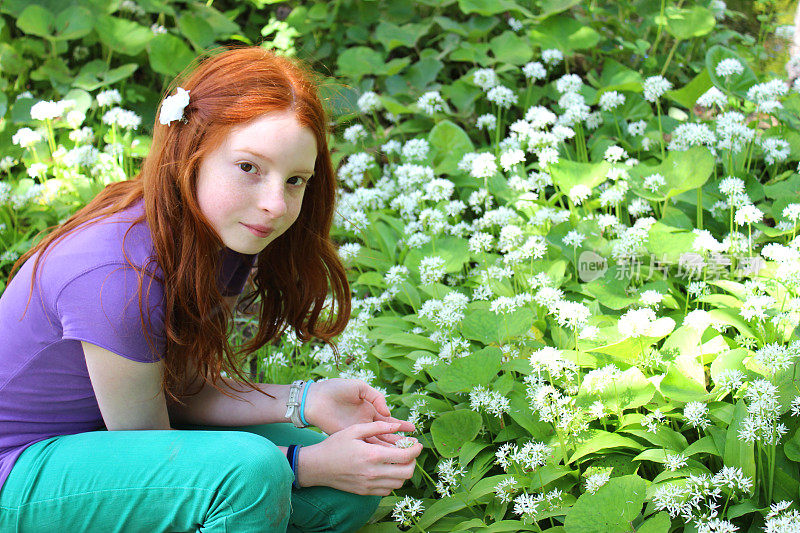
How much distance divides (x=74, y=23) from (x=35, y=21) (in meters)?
0.17

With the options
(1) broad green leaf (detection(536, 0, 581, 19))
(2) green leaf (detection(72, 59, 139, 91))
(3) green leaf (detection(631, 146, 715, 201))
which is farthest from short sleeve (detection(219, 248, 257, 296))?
(1) broad green leaf (detection(536, 0, 581, 19))

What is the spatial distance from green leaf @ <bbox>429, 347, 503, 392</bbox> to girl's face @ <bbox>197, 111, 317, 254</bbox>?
1.82 ft

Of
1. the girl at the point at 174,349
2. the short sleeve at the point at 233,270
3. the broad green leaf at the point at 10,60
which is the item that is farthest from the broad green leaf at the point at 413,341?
the broad green leaf at the point at 10,60

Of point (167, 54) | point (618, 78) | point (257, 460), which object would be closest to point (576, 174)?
point (618, 78)

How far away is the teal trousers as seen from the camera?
128 cm

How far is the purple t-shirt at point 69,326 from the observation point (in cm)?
129

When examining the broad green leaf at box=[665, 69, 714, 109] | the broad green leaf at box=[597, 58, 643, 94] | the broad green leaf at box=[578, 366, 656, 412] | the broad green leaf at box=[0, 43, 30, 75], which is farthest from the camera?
the broad green leaf at box=[0, 43, 30, 75]

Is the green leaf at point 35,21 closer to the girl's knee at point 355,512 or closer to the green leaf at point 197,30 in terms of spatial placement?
the green leaf at point 197,30

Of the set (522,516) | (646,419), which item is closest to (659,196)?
(646,419)

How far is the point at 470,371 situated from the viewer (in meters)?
1.70

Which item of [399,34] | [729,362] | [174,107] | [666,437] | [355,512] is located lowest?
[355,512]

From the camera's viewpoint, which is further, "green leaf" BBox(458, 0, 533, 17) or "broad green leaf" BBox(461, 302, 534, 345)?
"green leaf" BBox(458, 0, 533, 17)

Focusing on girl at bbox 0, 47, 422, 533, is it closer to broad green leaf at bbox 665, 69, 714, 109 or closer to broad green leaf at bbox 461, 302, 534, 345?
broad green leaf at bbox 461, 302, 534, 345

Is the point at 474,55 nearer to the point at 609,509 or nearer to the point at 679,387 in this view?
the point at 679,387
